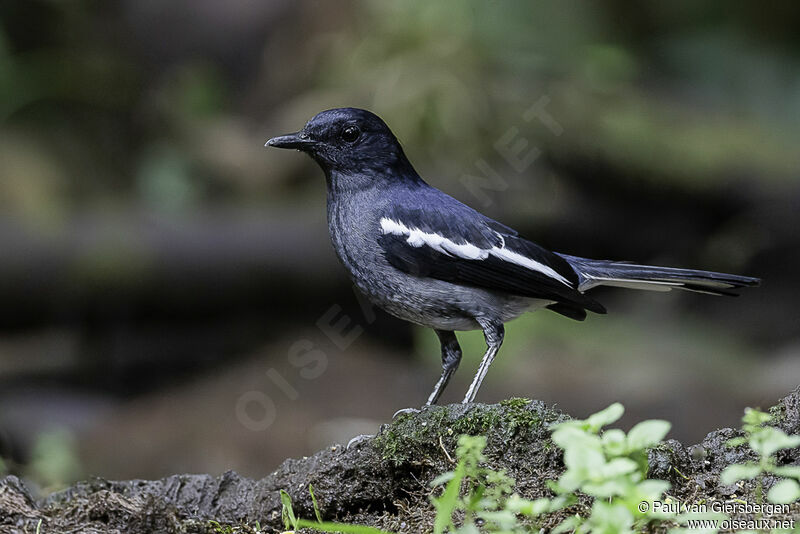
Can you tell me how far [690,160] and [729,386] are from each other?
1.99 metres

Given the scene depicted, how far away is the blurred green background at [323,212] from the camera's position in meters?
7.16

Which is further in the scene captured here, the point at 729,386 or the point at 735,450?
the point at 729,386

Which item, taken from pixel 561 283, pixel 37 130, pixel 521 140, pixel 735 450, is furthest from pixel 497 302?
pixel 37 130

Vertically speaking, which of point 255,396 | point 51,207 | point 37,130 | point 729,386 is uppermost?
point 729,386

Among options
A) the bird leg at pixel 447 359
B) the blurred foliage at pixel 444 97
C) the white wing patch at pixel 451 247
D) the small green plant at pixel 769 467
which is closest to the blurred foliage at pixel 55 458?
the blurred foliage at pixel 444 97

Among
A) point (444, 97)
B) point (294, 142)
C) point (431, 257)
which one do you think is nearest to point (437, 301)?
point (431, 257)

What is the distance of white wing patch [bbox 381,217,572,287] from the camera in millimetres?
3801

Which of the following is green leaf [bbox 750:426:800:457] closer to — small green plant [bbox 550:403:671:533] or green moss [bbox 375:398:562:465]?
small green plant [bbox 550:403:671:533]

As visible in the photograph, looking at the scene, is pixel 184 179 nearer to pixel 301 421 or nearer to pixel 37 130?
pixel 37 130

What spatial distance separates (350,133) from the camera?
4.00 m

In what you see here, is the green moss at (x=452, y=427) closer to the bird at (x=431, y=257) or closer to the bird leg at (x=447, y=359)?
the bird at (x=431, y=257)

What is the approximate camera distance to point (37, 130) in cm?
804

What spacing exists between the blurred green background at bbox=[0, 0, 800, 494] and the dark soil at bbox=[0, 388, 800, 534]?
3223mm

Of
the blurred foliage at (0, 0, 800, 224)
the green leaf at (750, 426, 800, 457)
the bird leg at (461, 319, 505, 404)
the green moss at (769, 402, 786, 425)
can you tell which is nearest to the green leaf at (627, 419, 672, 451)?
the green leaf at (750, 426, 800, 457)
